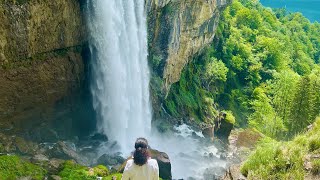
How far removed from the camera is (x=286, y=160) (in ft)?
31.0

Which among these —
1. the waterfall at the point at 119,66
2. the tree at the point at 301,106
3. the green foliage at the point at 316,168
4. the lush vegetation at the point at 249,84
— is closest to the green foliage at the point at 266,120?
the lush vegetation at the point at 249,84

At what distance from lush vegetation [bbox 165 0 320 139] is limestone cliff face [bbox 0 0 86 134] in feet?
47.9

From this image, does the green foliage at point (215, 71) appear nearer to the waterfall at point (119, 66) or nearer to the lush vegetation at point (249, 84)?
the lush vegetation at point (249, 84)

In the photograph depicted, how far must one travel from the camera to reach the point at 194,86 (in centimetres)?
4209

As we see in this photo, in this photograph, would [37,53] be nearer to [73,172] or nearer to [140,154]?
[73,172]

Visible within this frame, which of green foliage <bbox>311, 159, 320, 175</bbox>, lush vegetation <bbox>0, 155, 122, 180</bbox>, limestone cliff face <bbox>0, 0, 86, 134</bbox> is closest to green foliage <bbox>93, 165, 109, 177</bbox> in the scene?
lush vegetation <bbox>0, 155, 122, 180</bbox>

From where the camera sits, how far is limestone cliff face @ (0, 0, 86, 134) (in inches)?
766

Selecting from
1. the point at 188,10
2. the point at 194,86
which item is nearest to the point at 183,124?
the point at 194,86

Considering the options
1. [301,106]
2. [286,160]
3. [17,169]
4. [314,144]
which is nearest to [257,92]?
[301,106]

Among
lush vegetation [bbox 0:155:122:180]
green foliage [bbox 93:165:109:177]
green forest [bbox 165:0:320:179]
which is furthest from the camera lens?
green foliage [bbox 93:165:109:177]

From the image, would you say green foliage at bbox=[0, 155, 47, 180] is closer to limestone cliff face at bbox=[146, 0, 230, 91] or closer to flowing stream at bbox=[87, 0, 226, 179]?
flowing stream at bbox=[87, 0, 226, 179]

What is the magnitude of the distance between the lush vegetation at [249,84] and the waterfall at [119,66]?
8549mm

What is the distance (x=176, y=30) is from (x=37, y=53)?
14693mm

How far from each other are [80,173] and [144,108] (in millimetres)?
13476
